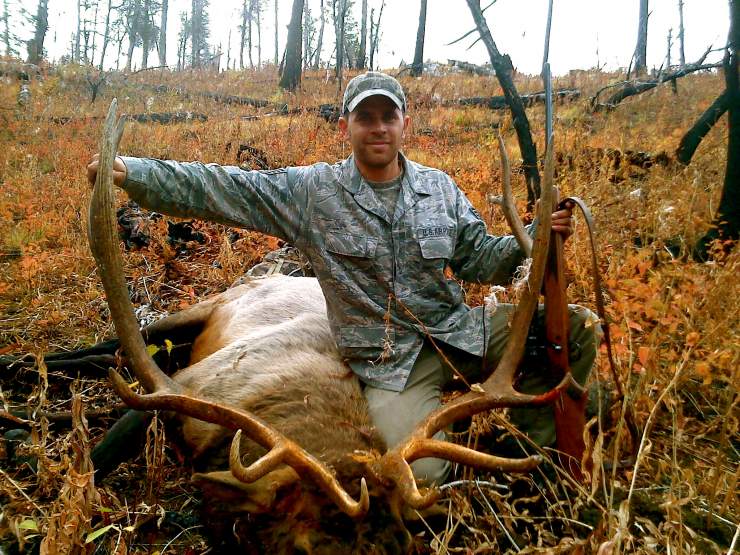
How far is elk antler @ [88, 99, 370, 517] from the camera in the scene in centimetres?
197

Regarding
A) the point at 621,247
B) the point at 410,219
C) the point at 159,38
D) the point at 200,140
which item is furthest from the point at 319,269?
the point at 159,38

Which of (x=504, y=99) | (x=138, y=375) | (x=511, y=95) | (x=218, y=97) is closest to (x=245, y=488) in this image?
(x=138, y=375)

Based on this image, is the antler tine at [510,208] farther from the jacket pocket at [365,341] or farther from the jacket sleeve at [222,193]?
the jacket sleeve at [222,193]

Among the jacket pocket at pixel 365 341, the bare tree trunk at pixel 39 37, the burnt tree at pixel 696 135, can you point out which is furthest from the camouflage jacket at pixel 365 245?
the bare tree trunk at pixel 39 37

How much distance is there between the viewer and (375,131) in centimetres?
306

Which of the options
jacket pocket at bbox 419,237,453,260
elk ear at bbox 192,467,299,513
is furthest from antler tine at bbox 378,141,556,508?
jacket pocket at bbox 419,237,453,260

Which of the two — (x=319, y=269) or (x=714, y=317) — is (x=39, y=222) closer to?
(x=319, y=269)

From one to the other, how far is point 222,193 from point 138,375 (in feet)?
3.54

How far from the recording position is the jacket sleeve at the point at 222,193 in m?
2.67

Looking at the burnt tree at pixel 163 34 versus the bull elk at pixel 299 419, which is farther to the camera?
the burnt tree at pixel 163 34

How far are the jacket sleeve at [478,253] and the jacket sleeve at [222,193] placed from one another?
91 centimetres

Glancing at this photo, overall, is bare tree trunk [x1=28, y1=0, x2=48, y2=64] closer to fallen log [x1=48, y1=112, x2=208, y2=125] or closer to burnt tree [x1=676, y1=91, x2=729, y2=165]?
fallen log [x1=48, y1=112, x2=208, y2=125]

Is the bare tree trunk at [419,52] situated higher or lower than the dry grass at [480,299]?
higher

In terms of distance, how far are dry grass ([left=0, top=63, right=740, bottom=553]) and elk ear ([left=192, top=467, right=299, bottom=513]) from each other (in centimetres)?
37
